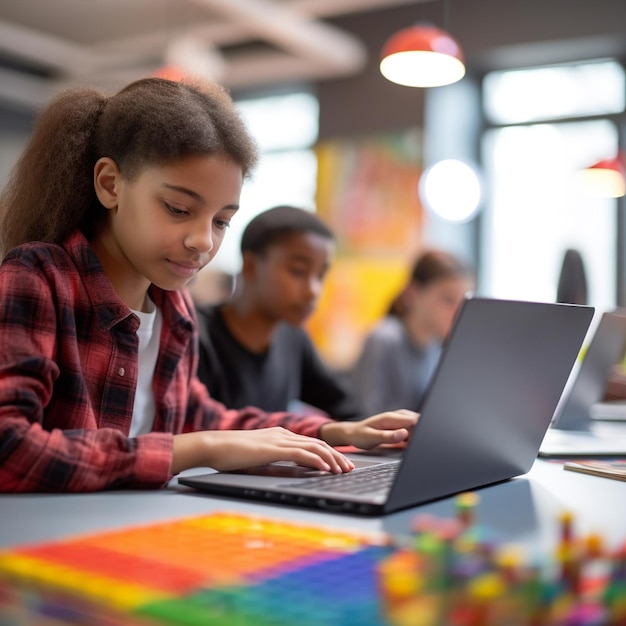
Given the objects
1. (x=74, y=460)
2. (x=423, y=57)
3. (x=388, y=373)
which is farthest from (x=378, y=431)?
(x=423, y=57)

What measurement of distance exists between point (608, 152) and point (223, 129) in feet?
14.7

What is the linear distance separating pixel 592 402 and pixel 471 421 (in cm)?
125

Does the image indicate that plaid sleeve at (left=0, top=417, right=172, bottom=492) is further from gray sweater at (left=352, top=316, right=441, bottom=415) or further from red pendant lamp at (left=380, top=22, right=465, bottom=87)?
red pendant lamp at (left=380, top=22, right=465, bottom=87)

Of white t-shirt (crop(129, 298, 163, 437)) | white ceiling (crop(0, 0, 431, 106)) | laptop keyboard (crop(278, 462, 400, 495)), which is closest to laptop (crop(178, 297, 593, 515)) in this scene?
laptop keyboard (crop(278, 462, 400, 495))

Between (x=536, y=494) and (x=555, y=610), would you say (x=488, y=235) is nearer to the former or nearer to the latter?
(x=536, y=494)

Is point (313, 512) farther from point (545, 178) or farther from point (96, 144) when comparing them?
point (545, 178)

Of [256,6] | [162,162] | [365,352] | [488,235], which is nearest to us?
[162,162]

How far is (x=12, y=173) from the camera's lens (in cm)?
122

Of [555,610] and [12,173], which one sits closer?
[555,610]

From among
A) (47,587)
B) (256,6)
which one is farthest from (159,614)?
(256,6)

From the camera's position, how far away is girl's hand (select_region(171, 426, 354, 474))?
0.92 m

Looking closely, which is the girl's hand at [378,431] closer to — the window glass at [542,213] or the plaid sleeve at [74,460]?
the plaid sleeve at [74,460]

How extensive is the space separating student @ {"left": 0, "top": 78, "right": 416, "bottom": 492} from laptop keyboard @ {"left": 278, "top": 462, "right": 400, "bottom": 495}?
0.10 ft

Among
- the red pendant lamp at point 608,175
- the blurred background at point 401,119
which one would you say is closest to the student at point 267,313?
the red pendant lamp at point 608,175
